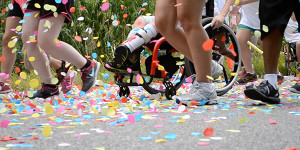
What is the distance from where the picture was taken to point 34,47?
177 inches

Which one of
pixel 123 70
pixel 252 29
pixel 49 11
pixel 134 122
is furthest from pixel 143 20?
pixel 134 122

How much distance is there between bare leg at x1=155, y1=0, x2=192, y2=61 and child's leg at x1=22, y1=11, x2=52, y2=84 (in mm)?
1260

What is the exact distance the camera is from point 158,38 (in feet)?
15.0

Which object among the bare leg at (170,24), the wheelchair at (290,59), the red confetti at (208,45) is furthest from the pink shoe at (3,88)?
the wheelchair at (290,59)

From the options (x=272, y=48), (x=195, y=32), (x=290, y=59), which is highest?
(x=195, y=32)

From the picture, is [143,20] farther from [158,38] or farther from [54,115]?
[54,115]

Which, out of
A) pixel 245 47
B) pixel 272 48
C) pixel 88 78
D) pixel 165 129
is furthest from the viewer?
pixel 245 47

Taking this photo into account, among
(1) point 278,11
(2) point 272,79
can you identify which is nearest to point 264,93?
(2) point 272,79

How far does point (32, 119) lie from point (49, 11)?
4.75ft

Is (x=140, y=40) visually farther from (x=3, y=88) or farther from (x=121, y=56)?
(x=3, y=88)

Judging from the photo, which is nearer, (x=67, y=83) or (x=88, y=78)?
(x=88, y=78)

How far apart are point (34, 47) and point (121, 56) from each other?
824 mm

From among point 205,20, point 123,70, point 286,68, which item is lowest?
point 286,68

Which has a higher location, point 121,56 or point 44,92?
point 121,56
